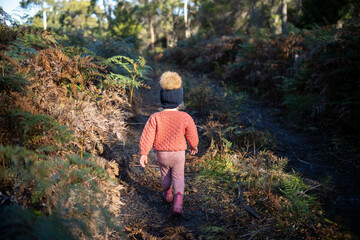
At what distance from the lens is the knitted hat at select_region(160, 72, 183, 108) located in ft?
10.2

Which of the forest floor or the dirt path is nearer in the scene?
the forest floor

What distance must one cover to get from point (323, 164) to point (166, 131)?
2.97 meters

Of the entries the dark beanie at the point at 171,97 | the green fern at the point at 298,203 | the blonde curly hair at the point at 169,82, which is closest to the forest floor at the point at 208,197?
the green fern at the point at 298,203

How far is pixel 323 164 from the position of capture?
4.23 metres

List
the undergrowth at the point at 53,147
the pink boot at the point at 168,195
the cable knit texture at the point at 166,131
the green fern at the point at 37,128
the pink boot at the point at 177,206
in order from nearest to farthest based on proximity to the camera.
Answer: the undergrowth at the point at 53,147
the green fern at the point at 37,128
the pink boot at the point at 177,206
the cable knit texture at the point at 166,131
the pink boot at the point at 168,195

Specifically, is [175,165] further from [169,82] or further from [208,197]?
[169,82]

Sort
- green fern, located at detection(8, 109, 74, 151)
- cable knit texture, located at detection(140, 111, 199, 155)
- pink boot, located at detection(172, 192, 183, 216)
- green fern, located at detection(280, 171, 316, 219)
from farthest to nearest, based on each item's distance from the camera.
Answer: cable knit texture, located at detection(140, 111, 199, 155) < pink boot, located at detection(172, 192, 183, 216) < green fern, located at detection(280, 171, 316, 219) < green fern, located at detection(8, 109, 74, 151)

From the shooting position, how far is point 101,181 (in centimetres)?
286

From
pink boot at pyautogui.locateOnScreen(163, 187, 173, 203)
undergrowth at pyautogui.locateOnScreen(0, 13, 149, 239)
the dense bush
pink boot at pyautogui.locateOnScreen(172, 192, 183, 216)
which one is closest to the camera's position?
undergrowth at pyautogui.locateOnScreen(0, 13, 149, 239)

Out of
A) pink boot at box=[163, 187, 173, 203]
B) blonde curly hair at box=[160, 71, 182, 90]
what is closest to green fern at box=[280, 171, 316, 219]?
pink boot at box=[163, 187, 173, 203]

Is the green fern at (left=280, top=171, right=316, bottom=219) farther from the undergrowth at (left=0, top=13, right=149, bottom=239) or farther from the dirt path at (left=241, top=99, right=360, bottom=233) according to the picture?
the undergrowth at (left=0, top=13, right=149, bottom=239)

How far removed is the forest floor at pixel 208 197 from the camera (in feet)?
8.83

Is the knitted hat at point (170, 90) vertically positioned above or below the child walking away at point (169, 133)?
above

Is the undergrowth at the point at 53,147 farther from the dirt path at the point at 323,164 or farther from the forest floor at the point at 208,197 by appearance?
the dirt path at the point at 323,164
